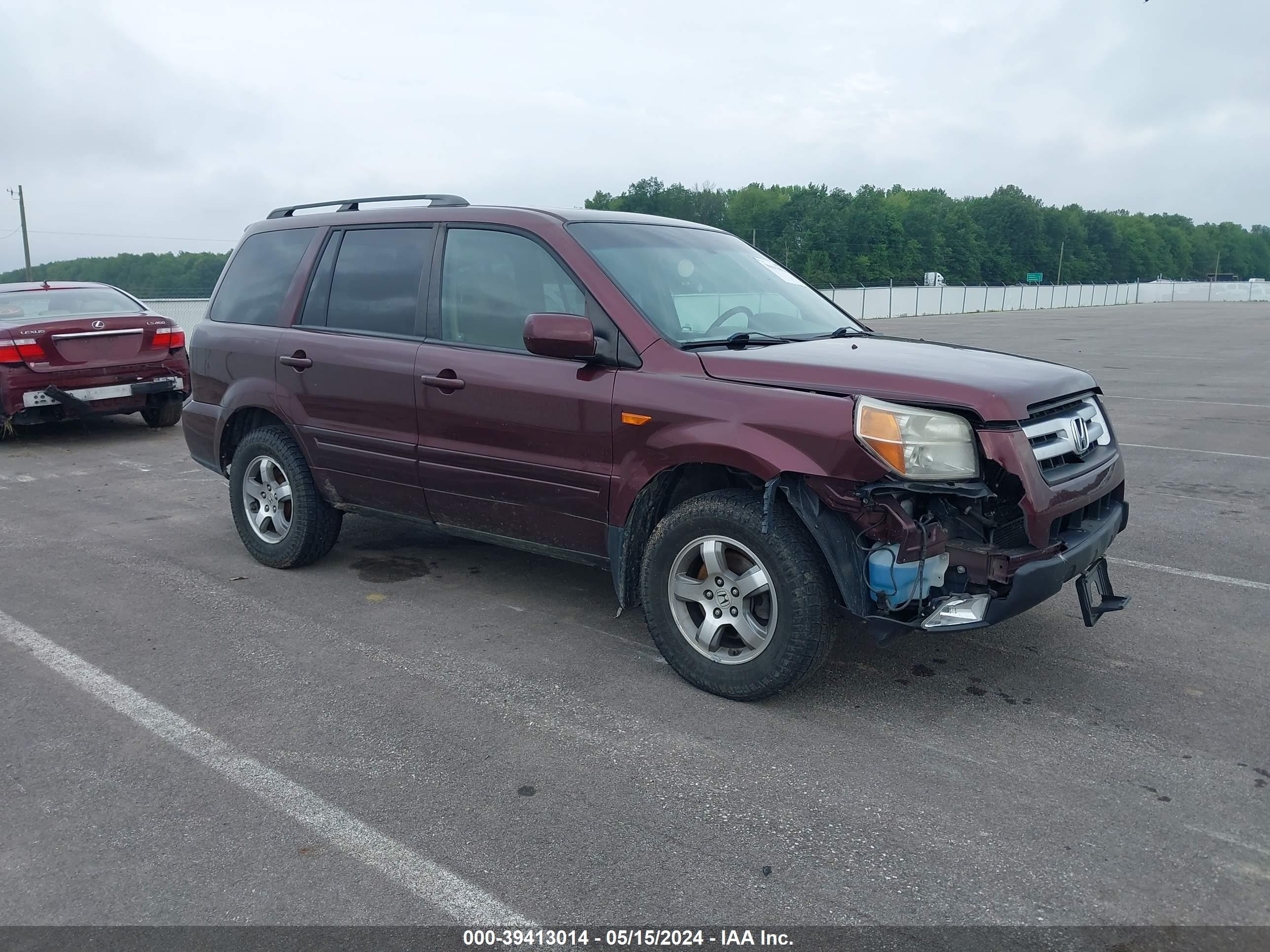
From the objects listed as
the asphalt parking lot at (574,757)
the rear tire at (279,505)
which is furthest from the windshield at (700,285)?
the rear tire at (279,505)

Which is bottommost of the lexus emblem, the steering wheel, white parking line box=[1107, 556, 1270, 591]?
white parking line box=[1107, 556, 1270, 591]

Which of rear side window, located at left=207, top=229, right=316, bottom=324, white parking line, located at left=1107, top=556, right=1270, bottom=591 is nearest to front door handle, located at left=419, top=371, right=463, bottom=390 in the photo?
rear side window, located at left=207, top=229, right=316, bottom=324

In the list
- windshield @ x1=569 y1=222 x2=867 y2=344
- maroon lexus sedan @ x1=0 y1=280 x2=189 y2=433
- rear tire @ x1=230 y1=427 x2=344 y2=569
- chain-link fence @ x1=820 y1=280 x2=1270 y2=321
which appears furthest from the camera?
chain-link fence @ x1=820 y1=280 x2=1270 y2=321

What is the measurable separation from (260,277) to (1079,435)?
4.45m

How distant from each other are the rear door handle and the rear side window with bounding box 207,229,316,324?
1.39m

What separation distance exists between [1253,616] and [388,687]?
4.05m

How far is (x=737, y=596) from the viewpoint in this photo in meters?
3.99

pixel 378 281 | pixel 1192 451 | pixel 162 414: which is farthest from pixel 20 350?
pixel 1192 451

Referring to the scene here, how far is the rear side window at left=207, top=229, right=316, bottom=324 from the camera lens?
5758 mm

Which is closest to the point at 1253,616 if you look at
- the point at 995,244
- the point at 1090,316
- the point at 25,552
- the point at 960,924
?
the point at 960,924

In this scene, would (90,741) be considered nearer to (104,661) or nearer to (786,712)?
(104,661)

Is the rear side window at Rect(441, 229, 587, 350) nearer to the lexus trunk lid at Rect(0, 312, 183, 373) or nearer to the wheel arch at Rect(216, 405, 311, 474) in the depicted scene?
the wheel arch at Rect(216, 405, 311, 474)

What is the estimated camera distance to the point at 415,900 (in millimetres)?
2775

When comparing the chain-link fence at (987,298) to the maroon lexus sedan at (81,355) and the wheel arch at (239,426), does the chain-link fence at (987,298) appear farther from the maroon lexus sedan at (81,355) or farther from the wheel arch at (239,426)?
the maroon lexus sedan at (81,355)
